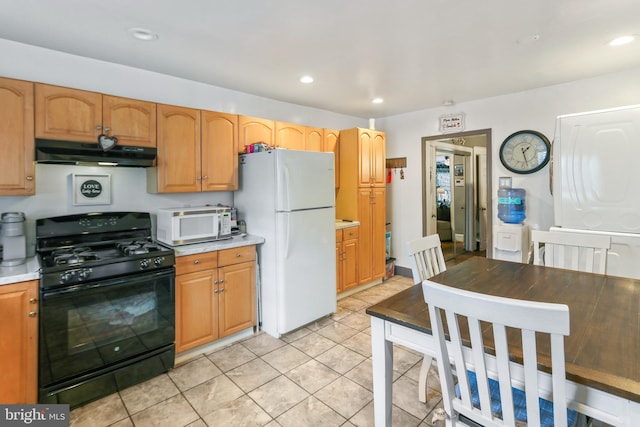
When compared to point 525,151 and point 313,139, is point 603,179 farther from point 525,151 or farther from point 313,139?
point 313,139

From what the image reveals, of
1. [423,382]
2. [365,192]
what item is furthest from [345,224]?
[423,382]

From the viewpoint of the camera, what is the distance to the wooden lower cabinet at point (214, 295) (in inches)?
101

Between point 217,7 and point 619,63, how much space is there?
11.1ft

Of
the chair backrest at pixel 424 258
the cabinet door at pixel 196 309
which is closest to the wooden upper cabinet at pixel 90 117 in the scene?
the cabinet door at pixel 196 309

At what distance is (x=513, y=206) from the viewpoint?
12.0 feet

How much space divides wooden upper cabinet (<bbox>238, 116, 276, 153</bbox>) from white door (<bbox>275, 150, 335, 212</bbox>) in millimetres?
569

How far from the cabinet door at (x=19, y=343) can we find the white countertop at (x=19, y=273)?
0.03 meters

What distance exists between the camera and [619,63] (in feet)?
9.30

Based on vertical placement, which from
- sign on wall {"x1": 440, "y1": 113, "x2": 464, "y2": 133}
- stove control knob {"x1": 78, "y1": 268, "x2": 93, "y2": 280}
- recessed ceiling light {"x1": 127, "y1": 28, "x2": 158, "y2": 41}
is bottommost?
stove control knob {"x1": 78, "y1": 268, "x2": 93, "y2": 280}

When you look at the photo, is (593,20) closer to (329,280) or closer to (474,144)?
(329,280)

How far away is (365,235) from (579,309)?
2.77 metres

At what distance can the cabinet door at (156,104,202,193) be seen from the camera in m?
2.70

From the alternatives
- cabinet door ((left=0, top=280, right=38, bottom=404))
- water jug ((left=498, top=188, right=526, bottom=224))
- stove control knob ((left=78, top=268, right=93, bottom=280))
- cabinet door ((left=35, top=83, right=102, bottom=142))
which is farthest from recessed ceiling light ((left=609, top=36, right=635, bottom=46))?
cabinet door ((left=0, top=280, right=38, bottom=404))

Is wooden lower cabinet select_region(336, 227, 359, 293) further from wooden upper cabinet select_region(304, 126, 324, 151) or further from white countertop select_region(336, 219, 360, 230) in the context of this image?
wooden upper cabinet select_region(304, 126, 324, 151)
